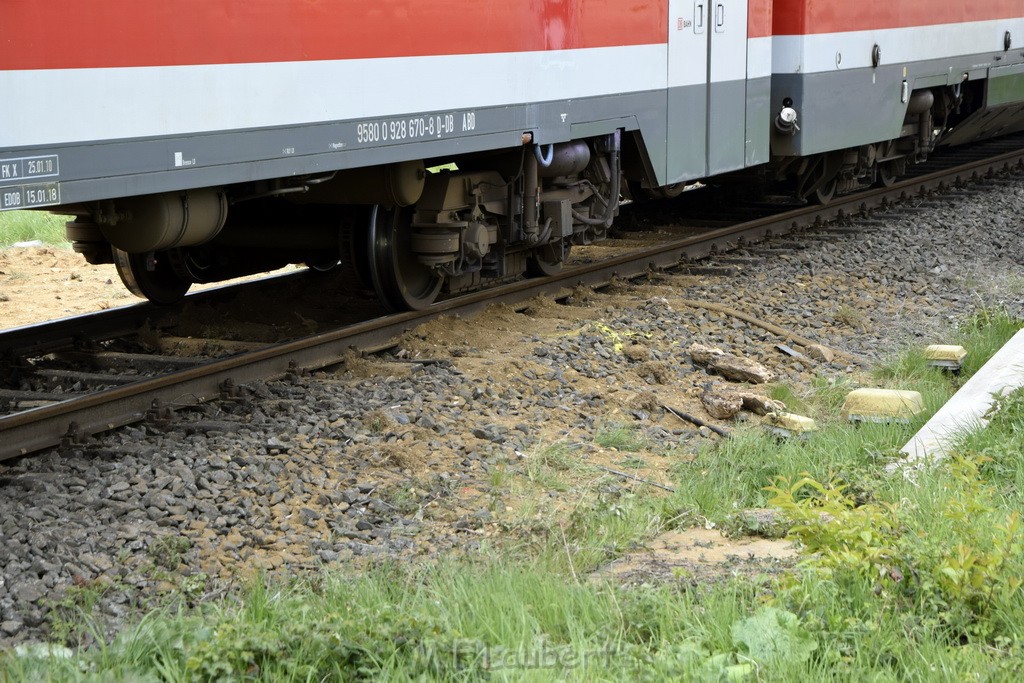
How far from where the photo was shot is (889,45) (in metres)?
12.3

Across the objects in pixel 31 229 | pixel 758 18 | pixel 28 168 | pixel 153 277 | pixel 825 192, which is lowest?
pixel 31 229

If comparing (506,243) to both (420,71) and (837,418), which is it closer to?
(420,71)

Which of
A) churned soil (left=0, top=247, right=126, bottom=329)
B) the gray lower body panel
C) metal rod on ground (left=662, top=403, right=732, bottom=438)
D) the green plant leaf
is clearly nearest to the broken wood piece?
metal rod on ground (left=662, top=403, right=732, bottom=438)

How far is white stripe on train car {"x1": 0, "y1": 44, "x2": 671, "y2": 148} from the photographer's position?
4.77 m

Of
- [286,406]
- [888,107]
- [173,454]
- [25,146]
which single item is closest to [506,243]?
[286,406]

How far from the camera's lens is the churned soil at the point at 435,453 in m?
Answer: 4.41

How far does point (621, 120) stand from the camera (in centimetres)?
861

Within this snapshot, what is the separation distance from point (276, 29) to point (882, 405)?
12.2ft

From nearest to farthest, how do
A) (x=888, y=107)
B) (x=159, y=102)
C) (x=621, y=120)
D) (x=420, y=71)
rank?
(x=159, y=102) → (x=420, y=71) → (x=621, y=120) → (x=888, y=107)

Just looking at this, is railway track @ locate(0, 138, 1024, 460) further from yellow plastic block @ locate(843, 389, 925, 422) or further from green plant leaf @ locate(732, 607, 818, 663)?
green plant leaf @ locate(732, 607, 818, 663)

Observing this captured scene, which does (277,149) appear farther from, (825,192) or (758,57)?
(825,192)

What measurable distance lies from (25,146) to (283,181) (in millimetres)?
1971

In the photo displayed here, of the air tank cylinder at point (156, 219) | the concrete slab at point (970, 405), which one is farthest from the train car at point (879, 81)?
the air tank cylinder at point (156, 219)

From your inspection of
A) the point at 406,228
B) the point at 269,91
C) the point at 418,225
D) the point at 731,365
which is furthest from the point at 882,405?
the point at 269,91
